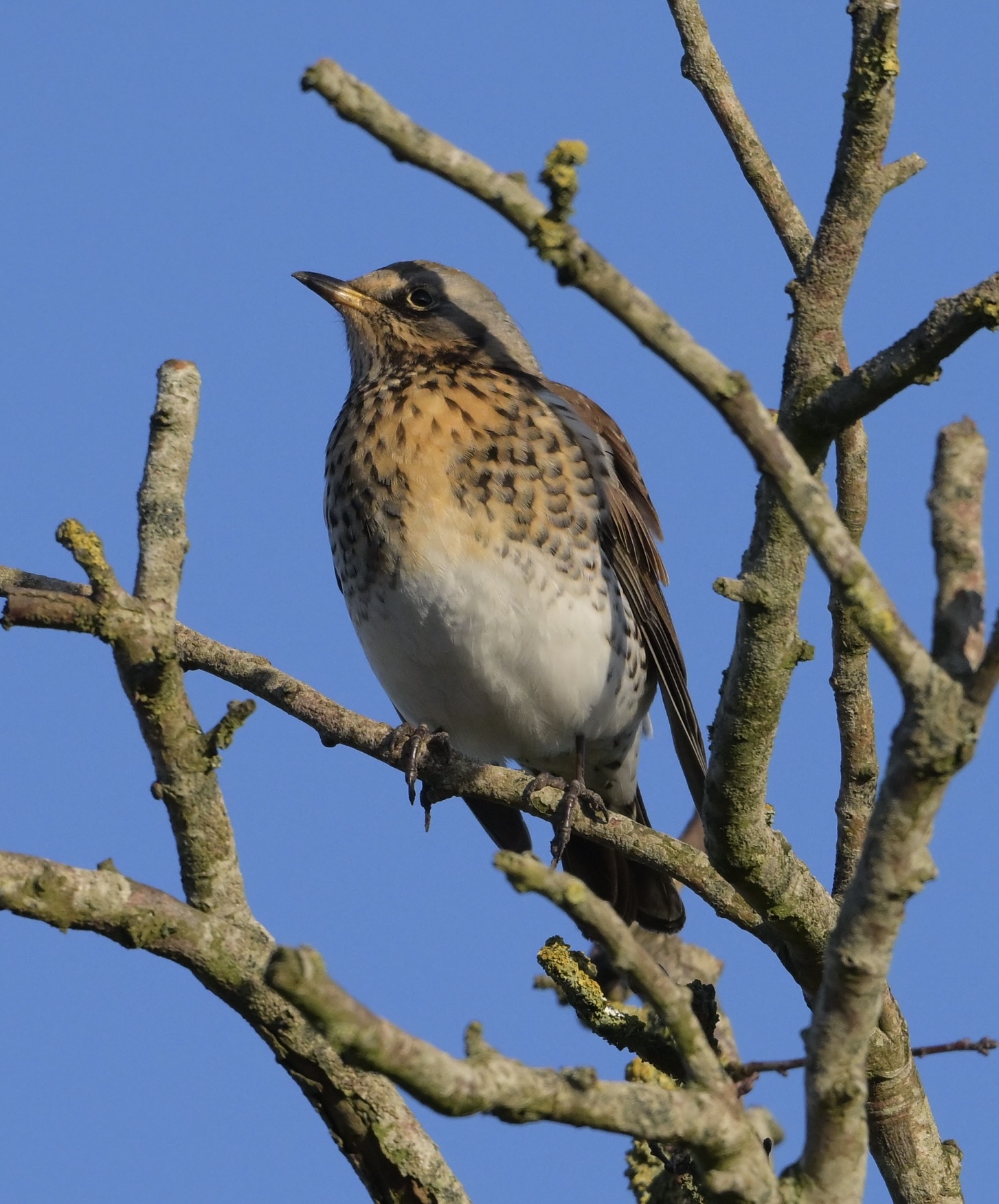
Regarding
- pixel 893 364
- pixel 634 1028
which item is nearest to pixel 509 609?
pixel 634 1028

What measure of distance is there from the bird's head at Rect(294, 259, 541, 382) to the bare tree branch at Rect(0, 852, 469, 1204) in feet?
12.3

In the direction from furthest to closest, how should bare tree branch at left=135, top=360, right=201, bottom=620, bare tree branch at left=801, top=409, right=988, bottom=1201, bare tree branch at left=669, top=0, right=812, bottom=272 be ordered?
1. bare tree branch at left=669, top=0, right=812, bottom=272
2. bare tree branch at left=135, top=360, right=201, bottom=620
3. bare tree branch at left=801, top=409, right=988, bottom=1201

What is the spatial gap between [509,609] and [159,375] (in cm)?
230

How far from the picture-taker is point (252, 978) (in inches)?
134

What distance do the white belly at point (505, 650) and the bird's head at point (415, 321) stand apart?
1.23 metres

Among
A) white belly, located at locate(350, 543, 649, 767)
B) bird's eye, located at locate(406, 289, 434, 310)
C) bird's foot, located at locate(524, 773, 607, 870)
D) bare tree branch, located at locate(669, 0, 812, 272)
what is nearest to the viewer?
bare tree branch, located at locate(669, 0, 812, 272)

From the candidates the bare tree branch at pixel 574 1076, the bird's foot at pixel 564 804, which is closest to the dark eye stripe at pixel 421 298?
the bird's foot at pixel 564 804

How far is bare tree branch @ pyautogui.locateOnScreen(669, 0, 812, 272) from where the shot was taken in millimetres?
4590

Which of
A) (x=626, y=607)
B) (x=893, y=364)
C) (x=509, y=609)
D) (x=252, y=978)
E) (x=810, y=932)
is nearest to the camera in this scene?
(x=893, y=364)

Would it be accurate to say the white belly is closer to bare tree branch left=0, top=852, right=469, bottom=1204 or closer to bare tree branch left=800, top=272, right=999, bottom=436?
bare tree branch left=0, top=852, right=469, bottom=1204

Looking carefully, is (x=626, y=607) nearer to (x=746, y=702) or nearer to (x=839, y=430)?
(x=746, y=702)

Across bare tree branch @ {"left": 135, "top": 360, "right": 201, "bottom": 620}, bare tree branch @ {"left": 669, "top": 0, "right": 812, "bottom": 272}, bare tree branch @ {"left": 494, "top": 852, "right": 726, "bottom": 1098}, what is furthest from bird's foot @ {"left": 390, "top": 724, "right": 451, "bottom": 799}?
bare tree branch @ {"left": 494, "top": 852, "right": 726, "bottom": 1098}

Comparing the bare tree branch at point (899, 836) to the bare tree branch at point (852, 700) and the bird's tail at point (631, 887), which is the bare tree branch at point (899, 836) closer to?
the bare tree branch at point (852, 700)

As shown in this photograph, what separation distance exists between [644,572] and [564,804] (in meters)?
1.62
